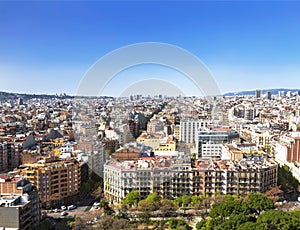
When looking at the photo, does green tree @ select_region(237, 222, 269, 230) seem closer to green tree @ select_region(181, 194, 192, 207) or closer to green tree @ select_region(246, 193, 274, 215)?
green tree @ select_region(246, 193, 274, 215)

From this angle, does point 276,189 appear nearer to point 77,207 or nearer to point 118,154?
point 118,154

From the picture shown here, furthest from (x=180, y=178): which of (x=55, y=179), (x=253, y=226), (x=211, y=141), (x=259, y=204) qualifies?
(x=211, y=141)

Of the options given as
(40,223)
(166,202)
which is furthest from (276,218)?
(40,223)

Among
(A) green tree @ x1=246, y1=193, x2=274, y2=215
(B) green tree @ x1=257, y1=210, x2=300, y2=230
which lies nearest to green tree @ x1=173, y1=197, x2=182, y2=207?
(A) green tree @ x1=246, y1=193, x2=274, y2=215

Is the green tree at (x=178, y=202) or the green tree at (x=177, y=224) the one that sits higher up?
the green tree at (x=178, y=202)

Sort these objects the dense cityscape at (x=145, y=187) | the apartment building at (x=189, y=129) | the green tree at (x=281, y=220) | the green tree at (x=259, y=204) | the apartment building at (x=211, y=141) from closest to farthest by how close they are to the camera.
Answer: the green tree at (x=281, y=220), the dense cityscape at (x=145, y=187), the green tree at (x=259, y=204), the apartment building at (x=211, y=141), the apartment building at (x=189, y=129)

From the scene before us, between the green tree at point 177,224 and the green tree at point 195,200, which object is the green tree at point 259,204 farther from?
the green tree at point 177,224

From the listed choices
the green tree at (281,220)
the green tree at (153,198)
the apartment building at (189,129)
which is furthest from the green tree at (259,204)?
the apartment building at (189,129)
